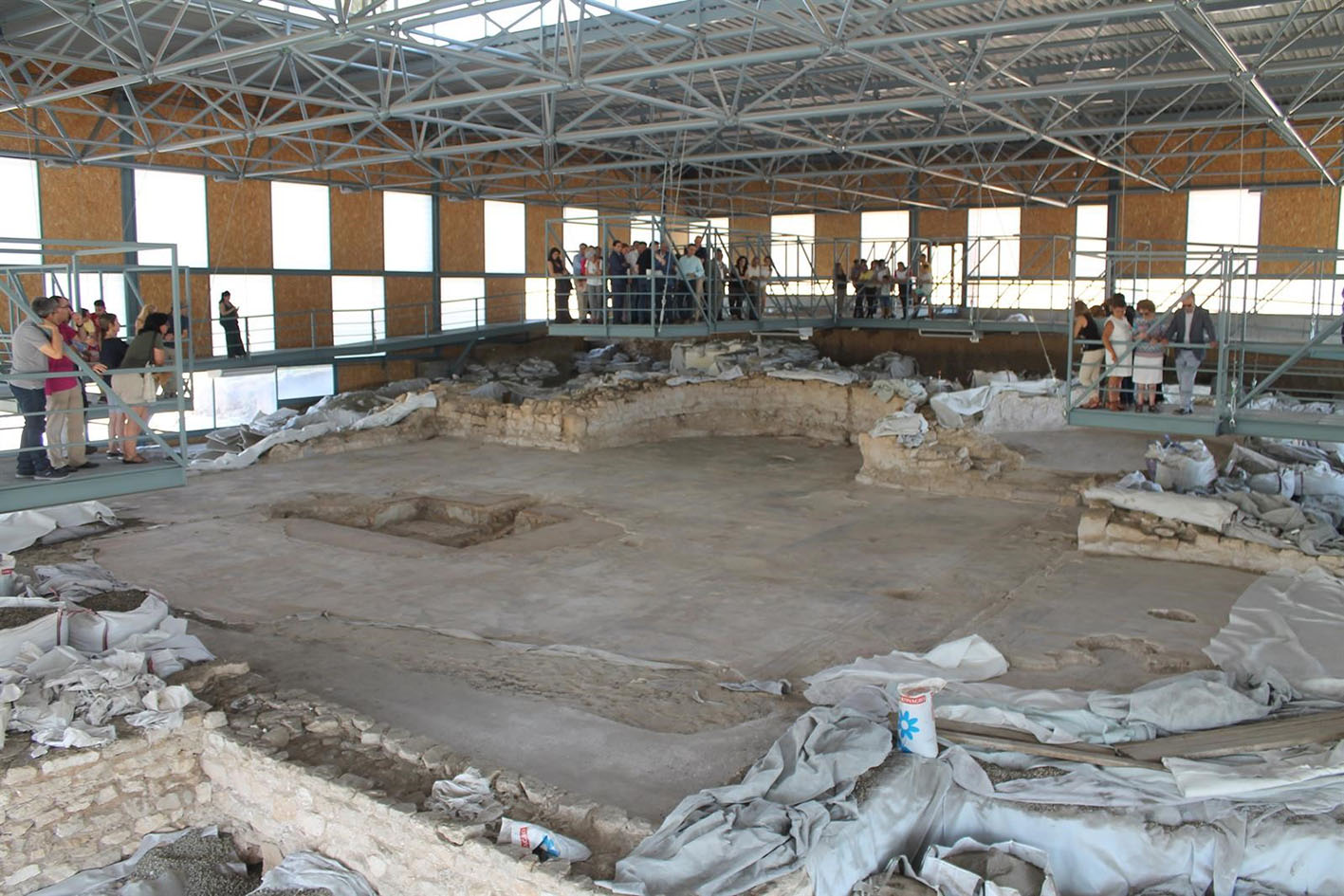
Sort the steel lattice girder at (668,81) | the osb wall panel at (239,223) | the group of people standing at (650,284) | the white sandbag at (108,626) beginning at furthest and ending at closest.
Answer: the osb wall panel at (239,223) < the group of people standing at (650,284) < the steel lattice girder at (668,81) < the white sandbag at (108,626)

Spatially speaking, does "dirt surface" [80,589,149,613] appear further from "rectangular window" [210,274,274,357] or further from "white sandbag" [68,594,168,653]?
"rectangular window" [210,274,274,357]

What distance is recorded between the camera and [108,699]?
6.54 m

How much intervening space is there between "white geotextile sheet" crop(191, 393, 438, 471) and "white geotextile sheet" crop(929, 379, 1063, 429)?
8587 millimetres

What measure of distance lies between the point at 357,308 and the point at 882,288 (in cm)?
1116

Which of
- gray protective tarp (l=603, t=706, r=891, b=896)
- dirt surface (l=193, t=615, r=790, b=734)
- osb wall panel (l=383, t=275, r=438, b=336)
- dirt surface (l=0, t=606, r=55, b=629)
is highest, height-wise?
osb wall panel (l=383, t=275, r=438, b=336)

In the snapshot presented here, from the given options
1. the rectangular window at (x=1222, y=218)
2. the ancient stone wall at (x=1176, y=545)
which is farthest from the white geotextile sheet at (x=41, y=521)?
the rectangular window at (x=1222, y=218)

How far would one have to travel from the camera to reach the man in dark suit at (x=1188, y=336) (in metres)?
9.93

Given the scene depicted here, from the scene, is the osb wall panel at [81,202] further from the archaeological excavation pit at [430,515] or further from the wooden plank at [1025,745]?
the wooden plank at [1025,745]

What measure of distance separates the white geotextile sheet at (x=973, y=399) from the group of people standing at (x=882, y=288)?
5777mm

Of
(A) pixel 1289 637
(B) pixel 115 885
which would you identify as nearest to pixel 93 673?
(B) pixel 115 885

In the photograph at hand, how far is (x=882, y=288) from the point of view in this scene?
859 inches

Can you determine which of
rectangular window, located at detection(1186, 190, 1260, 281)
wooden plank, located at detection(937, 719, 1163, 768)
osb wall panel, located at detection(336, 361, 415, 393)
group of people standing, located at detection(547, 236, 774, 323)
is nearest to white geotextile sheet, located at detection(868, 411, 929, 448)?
group of people standing, located at detection(547, 236, 774, 323)

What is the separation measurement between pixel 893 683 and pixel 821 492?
726 cm

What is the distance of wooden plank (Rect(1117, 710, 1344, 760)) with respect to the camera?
5.71 metres
